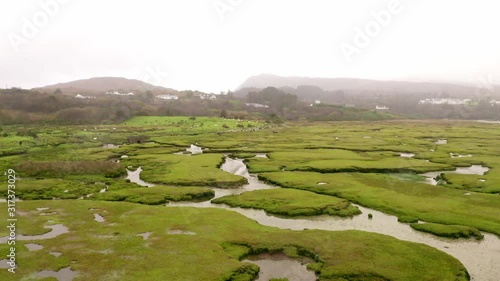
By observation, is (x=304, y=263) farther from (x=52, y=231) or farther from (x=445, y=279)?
(x=52, y=231)

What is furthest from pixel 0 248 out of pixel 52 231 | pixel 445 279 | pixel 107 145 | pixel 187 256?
pixel 107 145

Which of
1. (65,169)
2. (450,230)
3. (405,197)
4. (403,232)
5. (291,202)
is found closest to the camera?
(450,230)

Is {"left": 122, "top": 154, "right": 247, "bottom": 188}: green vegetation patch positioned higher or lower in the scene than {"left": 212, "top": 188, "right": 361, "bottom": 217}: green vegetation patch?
lower

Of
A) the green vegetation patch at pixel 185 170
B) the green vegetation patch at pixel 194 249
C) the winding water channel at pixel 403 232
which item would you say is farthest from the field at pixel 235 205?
the winding water channel at pixel 403 232

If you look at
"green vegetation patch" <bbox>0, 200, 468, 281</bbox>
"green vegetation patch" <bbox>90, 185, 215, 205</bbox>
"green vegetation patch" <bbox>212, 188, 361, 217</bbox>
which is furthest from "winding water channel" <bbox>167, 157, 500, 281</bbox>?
"green vegetation patch" <bbox>0, 200, 468, 281</bbox>

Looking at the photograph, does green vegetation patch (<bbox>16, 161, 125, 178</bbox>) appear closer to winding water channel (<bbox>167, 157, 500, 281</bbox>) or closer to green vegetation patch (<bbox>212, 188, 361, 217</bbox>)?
winding water channel (<bbox>167, 157, 500, 281</bbox>)

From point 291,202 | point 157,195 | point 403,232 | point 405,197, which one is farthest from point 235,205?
point 405,197

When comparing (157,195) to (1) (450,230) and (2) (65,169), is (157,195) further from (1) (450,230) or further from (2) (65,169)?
(1) (450,230)

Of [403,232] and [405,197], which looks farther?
[405,197]
